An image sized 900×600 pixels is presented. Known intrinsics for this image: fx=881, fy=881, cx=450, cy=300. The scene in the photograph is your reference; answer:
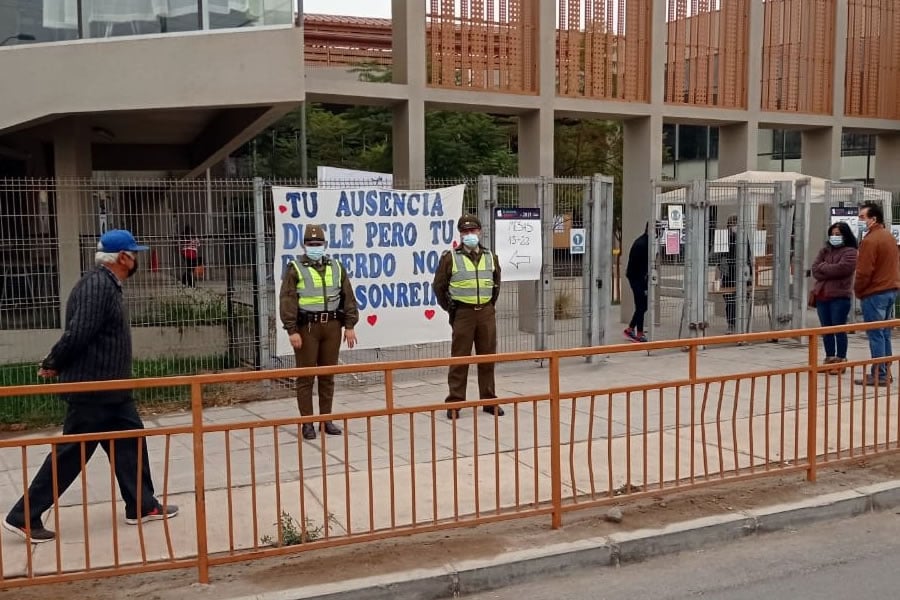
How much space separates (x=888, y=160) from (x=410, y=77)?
1163cm

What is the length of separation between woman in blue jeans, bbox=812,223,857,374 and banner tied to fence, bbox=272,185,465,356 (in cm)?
432

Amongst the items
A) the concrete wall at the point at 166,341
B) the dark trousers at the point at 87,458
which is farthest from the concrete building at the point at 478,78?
the dark trousers at the point at 87,458

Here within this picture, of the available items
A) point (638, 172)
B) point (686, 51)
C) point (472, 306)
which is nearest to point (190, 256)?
point (472, 306)

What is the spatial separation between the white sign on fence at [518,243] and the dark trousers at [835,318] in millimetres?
3371

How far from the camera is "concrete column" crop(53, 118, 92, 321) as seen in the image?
32.7 feet

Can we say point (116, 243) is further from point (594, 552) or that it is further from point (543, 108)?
point (543, 108)

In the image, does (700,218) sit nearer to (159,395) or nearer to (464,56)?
(464,56)

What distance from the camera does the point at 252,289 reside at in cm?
966

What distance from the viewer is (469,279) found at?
320 inches

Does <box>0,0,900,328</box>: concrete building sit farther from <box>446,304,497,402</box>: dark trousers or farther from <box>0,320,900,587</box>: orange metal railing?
<box>0,320,900,587</box>: orange metal railing

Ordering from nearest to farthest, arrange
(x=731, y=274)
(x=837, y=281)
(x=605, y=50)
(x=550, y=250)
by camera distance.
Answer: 1. (x=837, y=281)
2. (x=550, y=250)
3. (x=731, y=274)
4. (x=605, y=50)

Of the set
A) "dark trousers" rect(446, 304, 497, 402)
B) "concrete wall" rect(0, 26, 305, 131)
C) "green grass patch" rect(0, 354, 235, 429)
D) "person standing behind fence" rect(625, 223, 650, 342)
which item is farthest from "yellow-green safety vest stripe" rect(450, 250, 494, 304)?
"person standing behind fence" rect(625, 223, 650, 342)

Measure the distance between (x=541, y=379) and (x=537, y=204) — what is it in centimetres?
223

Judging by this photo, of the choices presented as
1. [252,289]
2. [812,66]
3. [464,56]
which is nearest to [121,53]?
[252,289]
